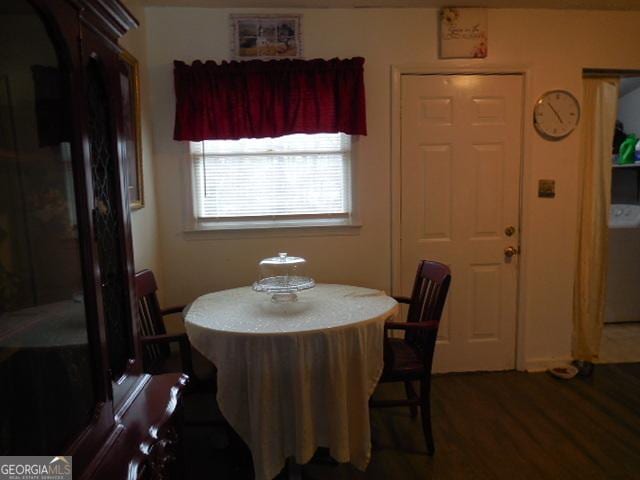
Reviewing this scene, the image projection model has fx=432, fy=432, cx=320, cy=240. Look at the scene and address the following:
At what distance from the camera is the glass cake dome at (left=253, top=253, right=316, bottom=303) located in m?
2.15

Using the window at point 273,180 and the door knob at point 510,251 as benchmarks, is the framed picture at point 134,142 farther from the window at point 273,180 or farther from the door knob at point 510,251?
the door knob at point 510,251

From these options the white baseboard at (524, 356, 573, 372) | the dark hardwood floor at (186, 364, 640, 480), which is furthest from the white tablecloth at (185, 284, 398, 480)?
the white baseboard at (524, 356, 573, 372)

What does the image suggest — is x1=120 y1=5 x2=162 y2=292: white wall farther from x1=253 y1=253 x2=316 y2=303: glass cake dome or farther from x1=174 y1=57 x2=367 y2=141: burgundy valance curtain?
x1=253 y1=253 x2=316 y2=303: glass cake dome

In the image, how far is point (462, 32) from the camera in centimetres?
274

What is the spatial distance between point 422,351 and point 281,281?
2.61ft

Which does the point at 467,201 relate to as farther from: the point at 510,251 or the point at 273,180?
the point at 273,180

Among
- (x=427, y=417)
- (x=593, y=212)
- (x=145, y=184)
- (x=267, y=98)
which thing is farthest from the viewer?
(x=593, y=212)

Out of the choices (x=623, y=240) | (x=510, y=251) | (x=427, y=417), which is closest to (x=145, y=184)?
(x=427, y=417)

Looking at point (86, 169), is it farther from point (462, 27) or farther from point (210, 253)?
point (462, 27)

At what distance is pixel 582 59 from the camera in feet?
9.42

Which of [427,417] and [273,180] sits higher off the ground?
[273,180]

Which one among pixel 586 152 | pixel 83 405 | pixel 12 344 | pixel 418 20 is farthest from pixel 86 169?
Result: pixel 586 152

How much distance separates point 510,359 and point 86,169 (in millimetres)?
3006

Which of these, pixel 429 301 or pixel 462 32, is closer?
pixel 429 301
